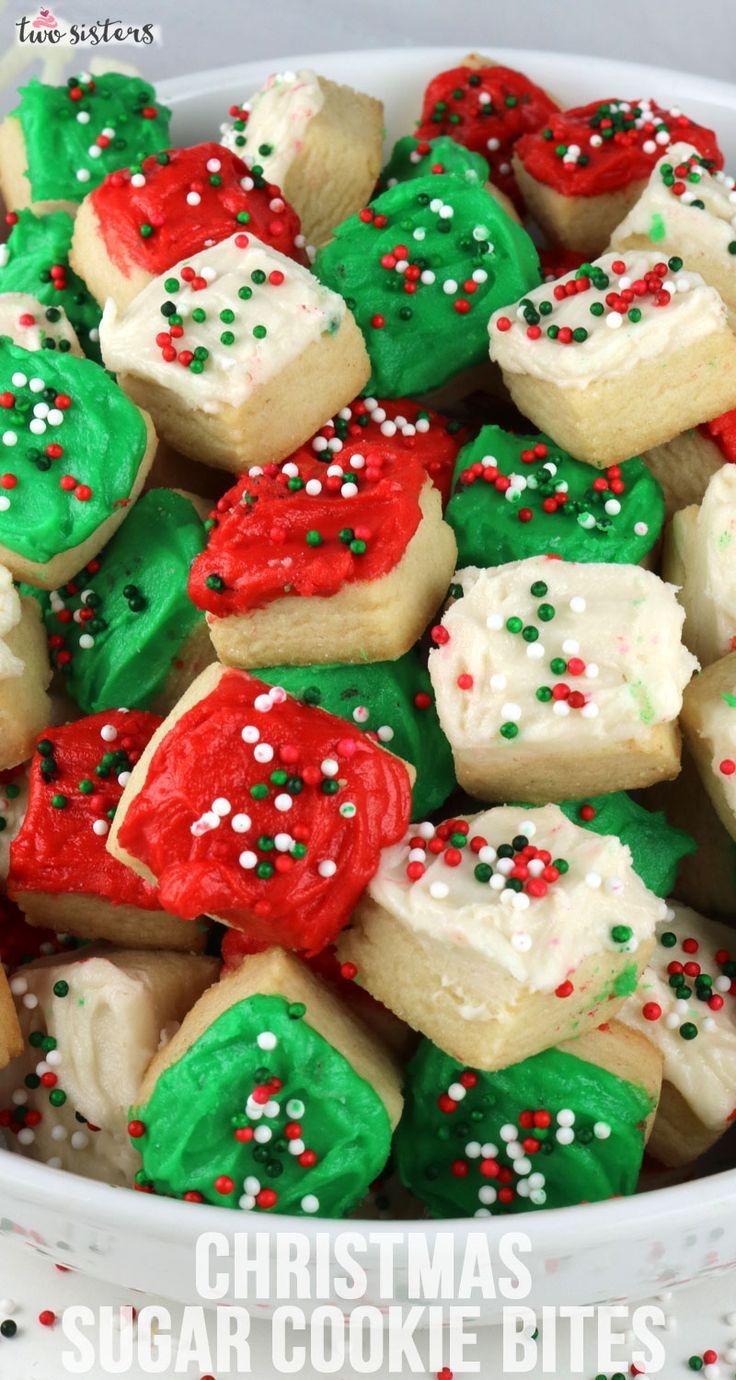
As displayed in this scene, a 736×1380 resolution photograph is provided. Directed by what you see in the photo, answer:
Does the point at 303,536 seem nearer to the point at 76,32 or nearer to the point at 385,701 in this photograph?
the point at 385,701

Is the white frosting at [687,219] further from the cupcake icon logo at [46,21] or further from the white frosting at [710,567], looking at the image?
the cupcake icon logo at [46,21]

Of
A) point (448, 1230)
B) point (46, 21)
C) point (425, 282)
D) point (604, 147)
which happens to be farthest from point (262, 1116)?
point (46, 21)

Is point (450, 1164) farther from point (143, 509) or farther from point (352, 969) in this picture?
point (143, 509)

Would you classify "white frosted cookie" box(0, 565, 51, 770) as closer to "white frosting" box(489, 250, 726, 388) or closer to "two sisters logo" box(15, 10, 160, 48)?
"white frosting" box(489, 250, 726, 388)

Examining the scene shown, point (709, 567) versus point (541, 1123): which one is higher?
point (709, 567)

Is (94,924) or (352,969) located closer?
(352,969)

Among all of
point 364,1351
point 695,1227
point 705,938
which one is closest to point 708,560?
point 705,938
